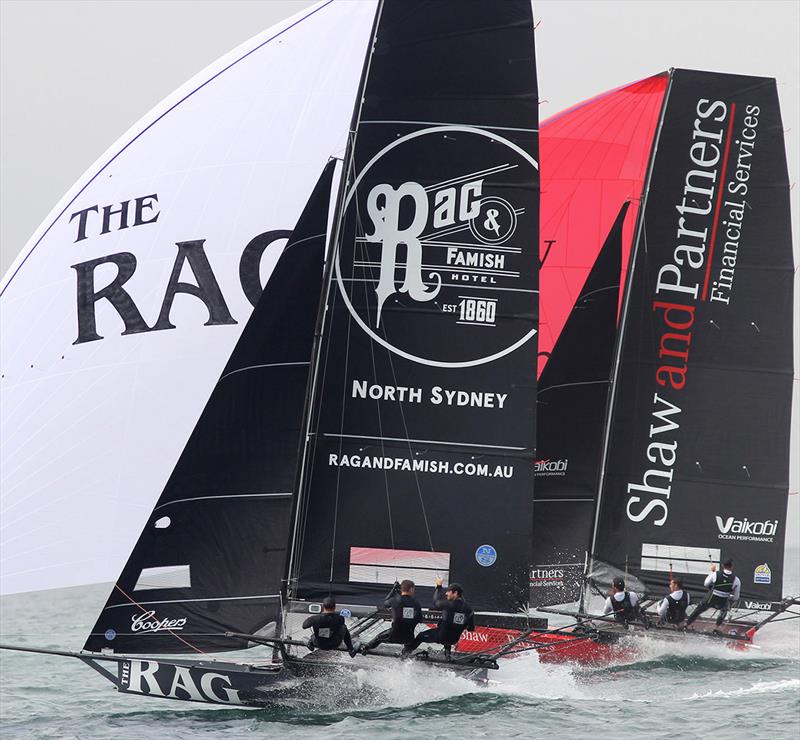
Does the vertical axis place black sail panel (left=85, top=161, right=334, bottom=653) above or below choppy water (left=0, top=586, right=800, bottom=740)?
above

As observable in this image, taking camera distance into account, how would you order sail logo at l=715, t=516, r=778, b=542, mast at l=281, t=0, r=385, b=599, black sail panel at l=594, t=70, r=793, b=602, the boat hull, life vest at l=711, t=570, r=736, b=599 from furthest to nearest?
sail logo at l=715, t=516, r=778, b=542 → black sail panel at l=594, t=70, r=793, b=602 → life vest at l=711, t=570, r=736, b=599 → the boat hull → mast at l=281, t=0, r=385, b=599

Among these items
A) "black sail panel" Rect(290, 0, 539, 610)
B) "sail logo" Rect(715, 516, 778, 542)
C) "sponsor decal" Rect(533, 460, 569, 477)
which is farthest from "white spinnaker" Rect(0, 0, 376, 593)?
"sail logo" Rect(715, 516, 778, 542)

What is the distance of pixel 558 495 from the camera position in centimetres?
1920

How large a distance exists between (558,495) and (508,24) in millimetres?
7052

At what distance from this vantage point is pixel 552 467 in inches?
755

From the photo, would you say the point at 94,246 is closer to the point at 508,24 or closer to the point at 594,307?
the point at 508,24

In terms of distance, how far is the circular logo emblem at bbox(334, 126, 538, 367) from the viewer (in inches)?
555

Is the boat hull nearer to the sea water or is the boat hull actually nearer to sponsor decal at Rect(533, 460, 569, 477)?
the sea water

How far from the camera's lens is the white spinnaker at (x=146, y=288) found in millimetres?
12750

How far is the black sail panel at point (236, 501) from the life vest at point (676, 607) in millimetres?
6748

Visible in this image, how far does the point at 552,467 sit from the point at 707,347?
2558mm

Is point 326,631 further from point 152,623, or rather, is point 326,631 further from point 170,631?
point 152,623

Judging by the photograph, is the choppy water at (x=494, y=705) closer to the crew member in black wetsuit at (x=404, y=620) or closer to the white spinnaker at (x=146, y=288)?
the crew member in black wetsuit at (x=404, y=620)

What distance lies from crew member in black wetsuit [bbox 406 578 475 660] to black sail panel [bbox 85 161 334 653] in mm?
1328
